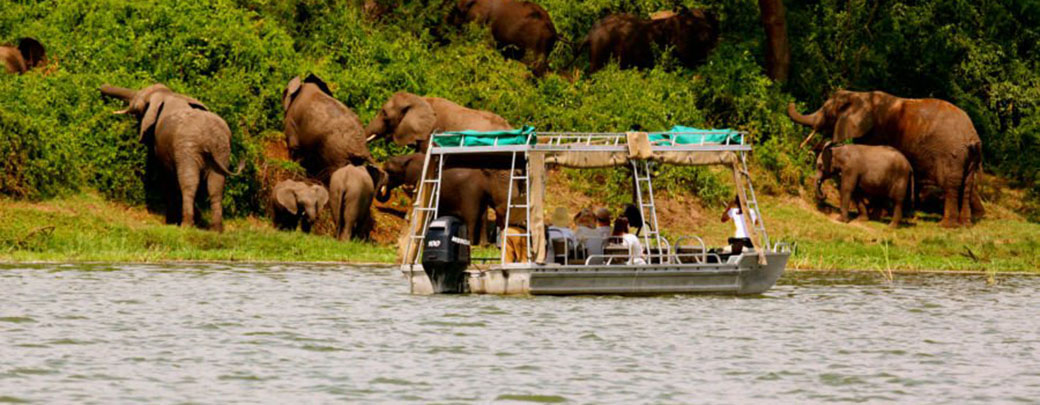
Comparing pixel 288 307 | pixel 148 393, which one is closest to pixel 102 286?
pixel 288 307

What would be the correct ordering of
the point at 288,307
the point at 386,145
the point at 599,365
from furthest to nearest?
1. the point at 386,145
2. the point at 288,307
3. the point at 599,365

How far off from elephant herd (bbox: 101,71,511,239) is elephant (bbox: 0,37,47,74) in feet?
9.05

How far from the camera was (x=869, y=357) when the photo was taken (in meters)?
16.5

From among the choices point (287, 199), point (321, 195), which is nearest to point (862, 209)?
point (321, 195)

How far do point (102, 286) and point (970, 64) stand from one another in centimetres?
2264

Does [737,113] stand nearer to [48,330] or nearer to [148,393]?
[48,330]

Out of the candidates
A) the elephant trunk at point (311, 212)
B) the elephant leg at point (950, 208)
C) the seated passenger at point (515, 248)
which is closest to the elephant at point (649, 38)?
the elephant leg at point (950, 208)

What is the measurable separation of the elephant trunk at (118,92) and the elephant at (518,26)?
10890 mm

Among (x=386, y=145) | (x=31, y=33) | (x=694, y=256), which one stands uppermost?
(x=31, y=33)

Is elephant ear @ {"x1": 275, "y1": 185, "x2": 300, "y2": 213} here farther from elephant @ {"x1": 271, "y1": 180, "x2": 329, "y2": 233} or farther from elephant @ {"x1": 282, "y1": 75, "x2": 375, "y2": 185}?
elephant @ {"x1": 282, "y1": 75, "x2": 375, "y2": 185}

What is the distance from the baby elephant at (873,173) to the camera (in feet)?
110

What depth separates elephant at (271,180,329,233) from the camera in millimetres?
28578

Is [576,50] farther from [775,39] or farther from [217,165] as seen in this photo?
[217,165]

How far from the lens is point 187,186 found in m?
28.0
